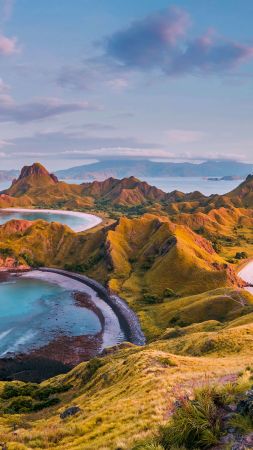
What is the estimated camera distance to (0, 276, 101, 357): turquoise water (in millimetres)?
119125

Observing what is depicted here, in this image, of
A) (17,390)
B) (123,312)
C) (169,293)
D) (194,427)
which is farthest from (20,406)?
(169,293)

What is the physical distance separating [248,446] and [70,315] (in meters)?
134

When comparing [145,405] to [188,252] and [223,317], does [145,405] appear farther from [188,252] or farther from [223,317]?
[188,252]

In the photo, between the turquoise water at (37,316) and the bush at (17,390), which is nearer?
the bush at (17,390)

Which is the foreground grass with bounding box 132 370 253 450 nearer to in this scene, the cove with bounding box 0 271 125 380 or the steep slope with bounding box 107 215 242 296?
the cove with bounding box 0 271 125 380

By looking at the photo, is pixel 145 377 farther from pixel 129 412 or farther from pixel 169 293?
pixel 169 293

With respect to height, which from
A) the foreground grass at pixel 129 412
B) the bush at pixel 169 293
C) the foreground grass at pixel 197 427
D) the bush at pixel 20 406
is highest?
the foreground grass at pixel 197 427

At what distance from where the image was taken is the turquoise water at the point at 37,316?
119125mm

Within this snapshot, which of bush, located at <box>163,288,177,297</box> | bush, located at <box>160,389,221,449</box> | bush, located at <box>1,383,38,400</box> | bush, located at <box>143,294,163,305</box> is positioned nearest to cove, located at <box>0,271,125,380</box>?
bush, located at <box>143,294,163,305</box>

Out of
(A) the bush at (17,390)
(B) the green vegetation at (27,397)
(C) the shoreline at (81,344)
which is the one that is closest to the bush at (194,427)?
(B) the green vegetation at (27,397)

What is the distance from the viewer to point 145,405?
25.7 m

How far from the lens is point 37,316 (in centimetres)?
14200

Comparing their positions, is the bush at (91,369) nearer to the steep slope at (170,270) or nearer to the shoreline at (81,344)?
the shoreline at (81,344)

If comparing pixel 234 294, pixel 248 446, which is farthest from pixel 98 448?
pixel 234 294
